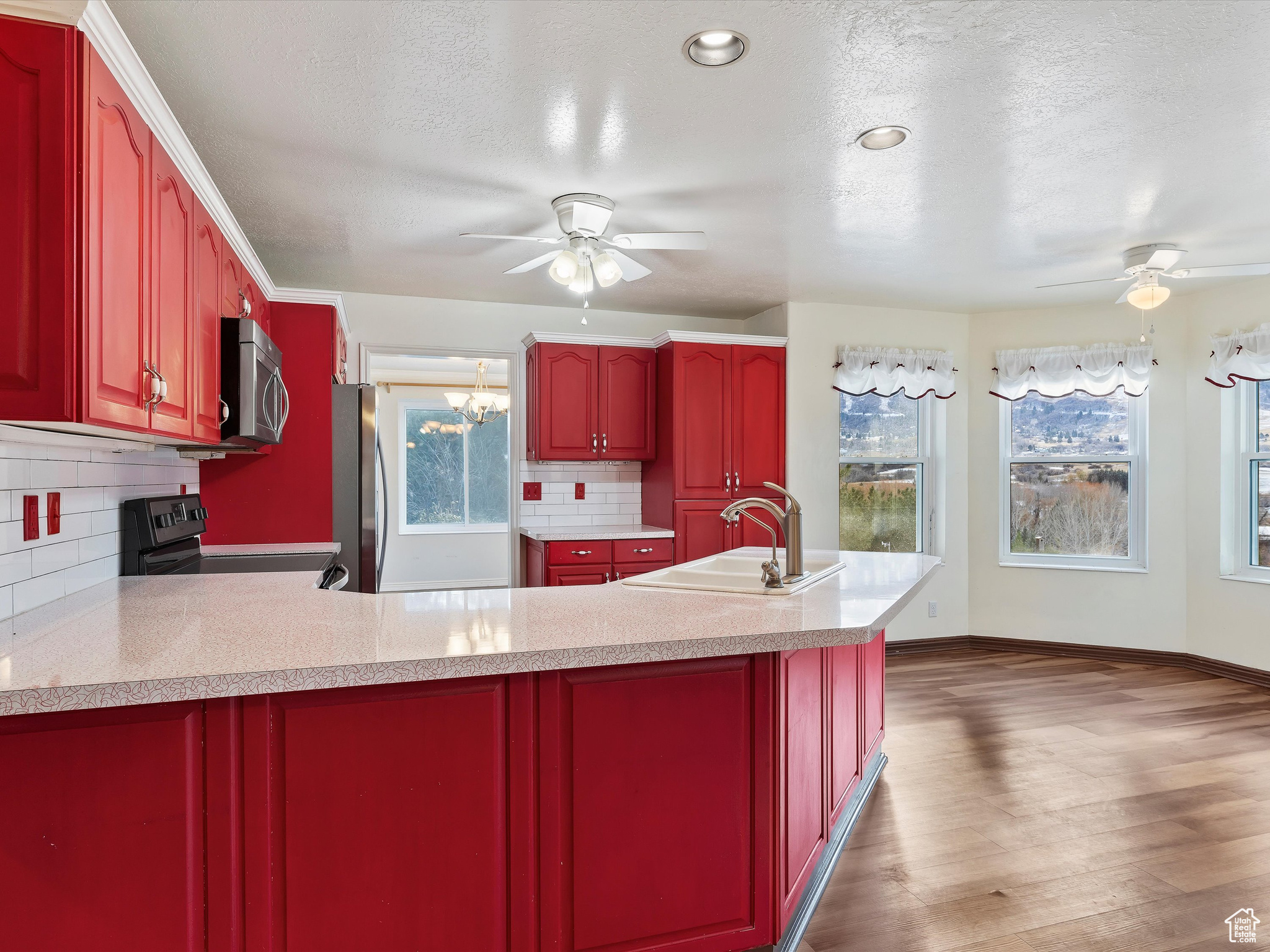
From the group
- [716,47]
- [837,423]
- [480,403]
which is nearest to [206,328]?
[716,47]

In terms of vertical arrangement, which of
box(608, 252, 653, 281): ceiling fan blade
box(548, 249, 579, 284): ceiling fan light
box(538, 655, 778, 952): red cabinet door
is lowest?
box(538, 655, 778, 952): red cabinet door

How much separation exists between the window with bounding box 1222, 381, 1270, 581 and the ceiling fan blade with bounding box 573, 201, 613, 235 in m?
4.04

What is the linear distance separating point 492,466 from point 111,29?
625 cm

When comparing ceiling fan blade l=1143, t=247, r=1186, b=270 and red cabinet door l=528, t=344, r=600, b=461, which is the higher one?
ceiling fan blade l=1143, t=247, r=1186, b=270

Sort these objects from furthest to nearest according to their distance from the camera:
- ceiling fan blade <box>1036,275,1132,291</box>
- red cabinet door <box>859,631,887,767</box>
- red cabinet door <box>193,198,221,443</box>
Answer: ceiling fan blade <box>1036,275,1132,291</box>, red cabinet door <box>859,631,887,767</box>, red cabinet door <box>193,198,221,443</box>

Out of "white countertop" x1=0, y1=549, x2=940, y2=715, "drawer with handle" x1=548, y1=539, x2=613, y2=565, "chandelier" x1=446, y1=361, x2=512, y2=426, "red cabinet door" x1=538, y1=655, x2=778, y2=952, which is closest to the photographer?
"white countertop" x1=0, y1=549, x2=940, y2=715

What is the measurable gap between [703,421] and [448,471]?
11.7ft

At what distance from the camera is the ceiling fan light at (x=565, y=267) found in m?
3.05

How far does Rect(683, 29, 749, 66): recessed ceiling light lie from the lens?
6.39ft

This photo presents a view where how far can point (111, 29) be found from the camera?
59.0 inches

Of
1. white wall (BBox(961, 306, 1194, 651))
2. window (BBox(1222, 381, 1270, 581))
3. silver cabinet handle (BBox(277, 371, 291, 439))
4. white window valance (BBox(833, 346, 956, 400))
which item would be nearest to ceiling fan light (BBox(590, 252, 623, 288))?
silver cabinet handle (BBox(277, 371, 291, 439))

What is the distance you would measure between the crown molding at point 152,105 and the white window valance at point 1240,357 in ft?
17.0

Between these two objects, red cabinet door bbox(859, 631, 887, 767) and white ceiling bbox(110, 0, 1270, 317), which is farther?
red cabinet door bbox(859, 631, 887, 767)

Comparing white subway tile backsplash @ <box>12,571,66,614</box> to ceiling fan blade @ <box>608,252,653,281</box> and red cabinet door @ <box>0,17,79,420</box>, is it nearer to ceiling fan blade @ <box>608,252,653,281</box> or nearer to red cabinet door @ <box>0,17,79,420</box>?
red cabinet door @ <box>0,17,79,420</box>
